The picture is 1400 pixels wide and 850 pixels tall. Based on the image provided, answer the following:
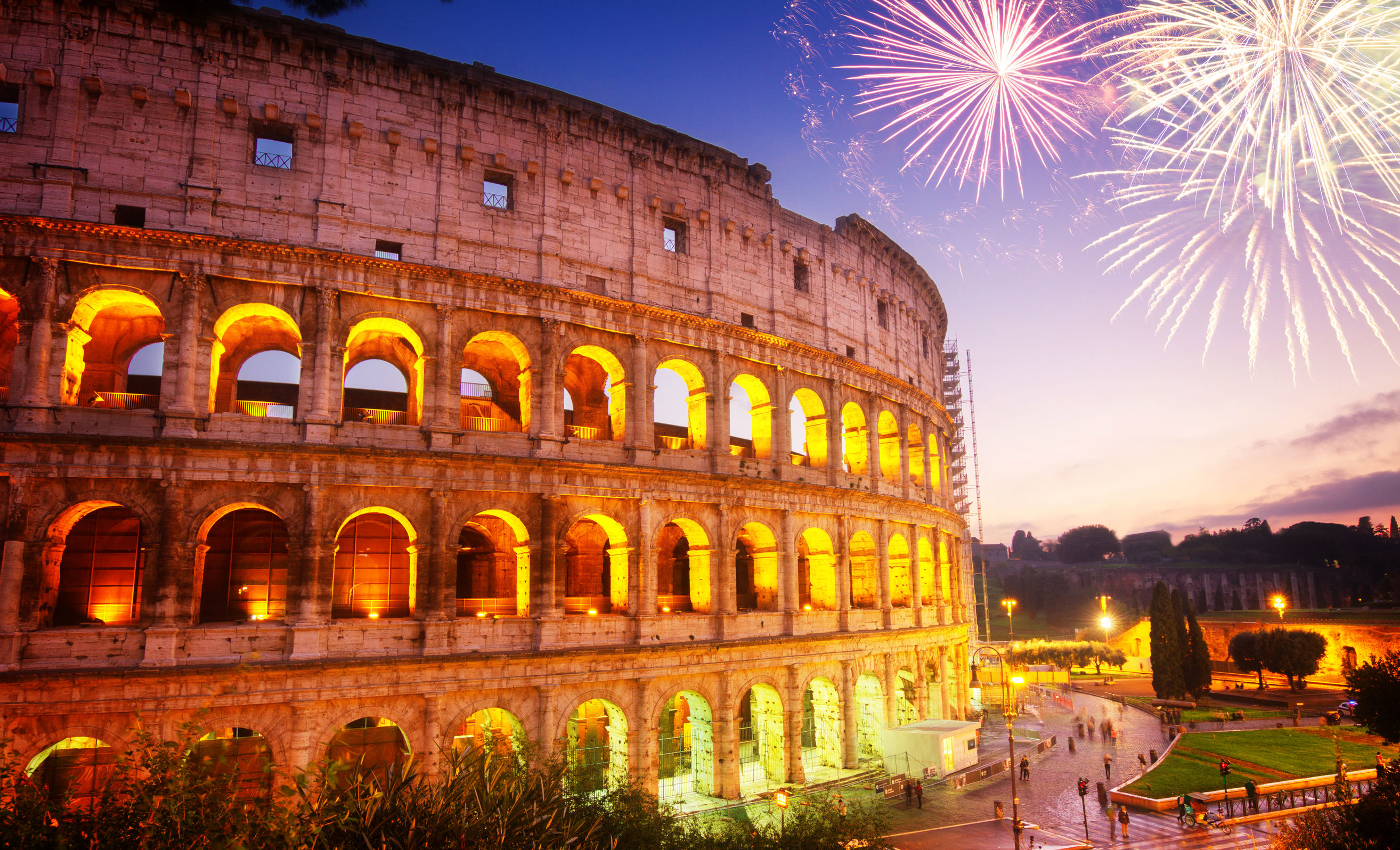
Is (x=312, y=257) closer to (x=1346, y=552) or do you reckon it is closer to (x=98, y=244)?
(x=98, y=244)

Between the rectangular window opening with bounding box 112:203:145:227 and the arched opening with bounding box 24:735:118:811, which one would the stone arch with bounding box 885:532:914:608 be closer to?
the arched opening with bounding box 24:735:118:811

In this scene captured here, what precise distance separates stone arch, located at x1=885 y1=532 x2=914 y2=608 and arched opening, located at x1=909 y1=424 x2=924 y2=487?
367 centimetres

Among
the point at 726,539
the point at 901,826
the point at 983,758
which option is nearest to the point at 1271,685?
the point at 983,758

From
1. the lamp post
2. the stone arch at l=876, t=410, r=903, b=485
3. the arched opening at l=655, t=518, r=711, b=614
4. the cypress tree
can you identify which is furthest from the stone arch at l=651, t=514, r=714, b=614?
the cypress tree

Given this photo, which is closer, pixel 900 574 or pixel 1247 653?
pixel 900 574

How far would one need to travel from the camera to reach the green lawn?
27500 millimetres

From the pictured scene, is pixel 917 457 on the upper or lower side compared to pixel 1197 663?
upper

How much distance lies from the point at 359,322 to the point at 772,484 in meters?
13.3

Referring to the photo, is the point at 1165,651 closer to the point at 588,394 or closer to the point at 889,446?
the point at 889,446

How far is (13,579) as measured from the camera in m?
16.9

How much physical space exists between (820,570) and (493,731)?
12.6 metres

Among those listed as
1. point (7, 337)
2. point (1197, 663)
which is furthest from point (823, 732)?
point (1197, 663)

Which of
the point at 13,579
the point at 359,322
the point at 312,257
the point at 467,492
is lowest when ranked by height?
the point at 13,579

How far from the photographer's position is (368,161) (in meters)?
21.1
